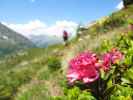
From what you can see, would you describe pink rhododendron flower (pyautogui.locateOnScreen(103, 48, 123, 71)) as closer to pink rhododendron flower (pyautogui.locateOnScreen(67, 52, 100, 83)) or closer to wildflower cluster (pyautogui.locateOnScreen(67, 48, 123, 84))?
wildflower cluster (pyautogui.locateOnScreen(67, 48, 123, 84))

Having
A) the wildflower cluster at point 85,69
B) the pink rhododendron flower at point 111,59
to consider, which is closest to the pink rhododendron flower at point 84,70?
the wildflower cluster at point 85,69

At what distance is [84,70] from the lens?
171 inches

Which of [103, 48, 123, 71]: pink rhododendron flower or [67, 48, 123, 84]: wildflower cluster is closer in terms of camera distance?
[67, 48, 123, 84]: wildflower cluster

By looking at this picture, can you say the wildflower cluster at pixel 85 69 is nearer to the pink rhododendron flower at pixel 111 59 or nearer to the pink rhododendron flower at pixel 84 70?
the pink rhododendron flower at pixel 84 70

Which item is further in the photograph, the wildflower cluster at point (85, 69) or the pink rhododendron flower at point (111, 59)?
the pink rhododendron flower at point (111, 59)

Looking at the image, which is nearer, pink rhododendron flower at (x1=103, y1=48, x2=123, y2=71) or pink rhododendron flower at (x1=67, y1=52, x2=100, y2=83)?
pink rhododendron flower at (x1=67, y1=52, x2=100, y2=83)

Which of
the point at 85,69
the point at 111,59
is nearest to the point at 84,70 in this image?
the point at 85,69

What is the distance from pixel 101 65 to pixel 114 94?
356mm

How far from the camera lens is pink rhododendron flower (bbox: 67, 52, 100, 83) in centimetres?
434

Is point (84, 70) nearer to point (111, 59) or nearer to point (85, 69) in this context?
point (85, 69)

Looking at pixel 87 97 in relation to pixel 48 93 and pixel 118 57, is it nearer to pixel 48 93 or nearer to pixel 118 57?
pixel 118 57

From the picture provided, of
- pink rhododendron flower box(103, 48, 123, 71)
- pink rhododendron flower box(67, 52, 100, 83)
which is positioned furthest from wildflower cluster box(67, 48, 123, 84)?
pink rhododendron flower box(103, 48, 123, 71)

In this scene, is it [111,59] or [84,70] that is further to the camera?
[111,59]

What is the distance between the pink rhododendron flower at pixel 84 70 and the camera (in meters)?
4.34
